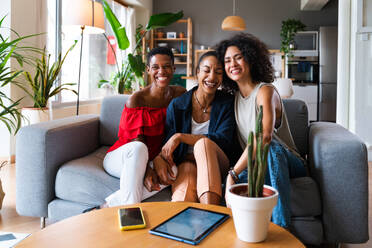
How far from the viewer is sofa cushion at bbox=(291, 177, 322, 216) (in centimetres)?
164

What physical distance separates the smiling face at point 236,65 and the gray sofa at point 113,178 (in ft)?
1.52

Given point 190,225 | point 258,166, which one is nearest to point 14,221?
point 190,225

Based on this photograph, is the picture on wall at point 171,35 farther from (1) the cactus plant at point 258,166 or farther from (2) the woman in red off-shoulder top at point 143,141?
(1) the cactus plant at point 258,166

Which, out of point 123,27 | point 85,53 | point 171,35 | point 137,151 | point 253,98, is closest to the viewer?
point 137,151

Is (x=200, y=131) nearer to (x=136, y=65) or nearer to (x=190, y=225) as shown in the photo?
(x=190, y=225)

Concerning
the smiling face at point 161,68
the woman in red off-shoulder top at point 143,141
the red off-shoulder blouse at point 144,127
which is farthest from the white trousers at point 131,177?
the smiling face at point 161,68

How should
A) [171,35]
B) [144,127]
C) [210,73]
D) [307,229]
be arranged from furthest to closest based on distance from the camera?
[171,35]
[144,127]
[210,73]
[307,229]

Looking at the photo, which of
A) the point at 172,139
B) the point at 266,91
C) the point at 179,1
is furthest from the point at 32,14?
the point at 179,1

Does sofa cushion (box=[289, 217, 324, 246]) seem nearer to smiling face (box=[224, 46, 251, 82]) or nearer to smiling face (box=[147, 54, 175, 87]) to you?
smiling face (box=[224, 46, 251, 82])

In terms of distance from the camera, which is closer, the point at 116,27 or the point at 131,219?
the point at 131,219

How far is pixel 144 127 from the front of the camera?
2.06 m

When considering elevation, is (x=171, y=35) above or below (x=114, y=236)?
above

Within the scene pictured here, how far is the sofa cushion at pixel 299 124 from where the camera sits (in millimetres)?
2139

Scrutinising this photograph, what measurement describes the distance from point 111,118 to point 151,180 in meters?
0.85
